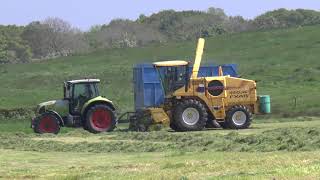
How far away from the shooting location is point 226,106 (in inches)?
1182

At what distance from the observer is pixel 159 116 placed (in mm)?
29594

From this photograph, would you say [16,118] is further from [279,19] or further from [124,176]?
[279,19]

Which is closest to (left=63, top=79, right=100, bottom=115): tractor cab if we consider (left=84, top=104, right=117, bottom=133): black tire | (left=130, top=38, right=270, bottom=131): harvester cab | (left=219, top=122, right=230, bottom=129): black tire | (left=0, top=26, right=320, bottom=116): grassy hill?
(left=84, top=104, right=117, bottom=133): black tire

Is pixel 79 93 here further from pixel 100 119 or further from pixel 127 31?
pixel 127 31

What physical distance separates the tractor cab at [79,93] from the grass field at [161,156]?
1.73 m

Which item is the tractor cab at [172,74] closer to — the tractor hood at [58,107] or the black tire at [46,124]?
the tractor hood at [58,107]

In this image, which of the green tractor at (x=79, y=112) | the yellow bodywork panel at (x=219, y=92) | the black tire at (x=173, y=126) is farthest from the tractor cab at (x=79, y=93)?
the yellow bodywork panel at (x=219, y=92)

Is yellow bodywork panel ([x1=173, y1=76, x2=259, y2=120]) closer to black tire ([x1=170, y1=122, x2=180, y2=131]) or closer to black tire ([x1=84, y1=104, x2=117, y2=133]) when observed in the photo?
black tire ([x1=170, y1=122, x2=180, y2=131])

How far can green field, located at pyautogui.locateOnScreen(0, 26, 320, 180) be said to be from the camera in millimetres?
15039

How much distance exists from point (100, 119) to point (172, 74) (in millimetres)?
3317

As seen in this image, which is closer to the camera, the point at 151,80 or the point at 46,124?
the point at 46,124

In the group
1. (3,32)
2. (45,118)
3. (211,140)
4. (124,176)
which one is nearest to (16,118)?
(45,118)

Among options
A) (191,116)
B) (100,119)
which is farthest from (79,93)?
(191,116)

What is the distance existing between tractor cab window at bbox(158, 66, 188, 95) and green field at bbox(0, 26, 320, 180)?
170 cm
